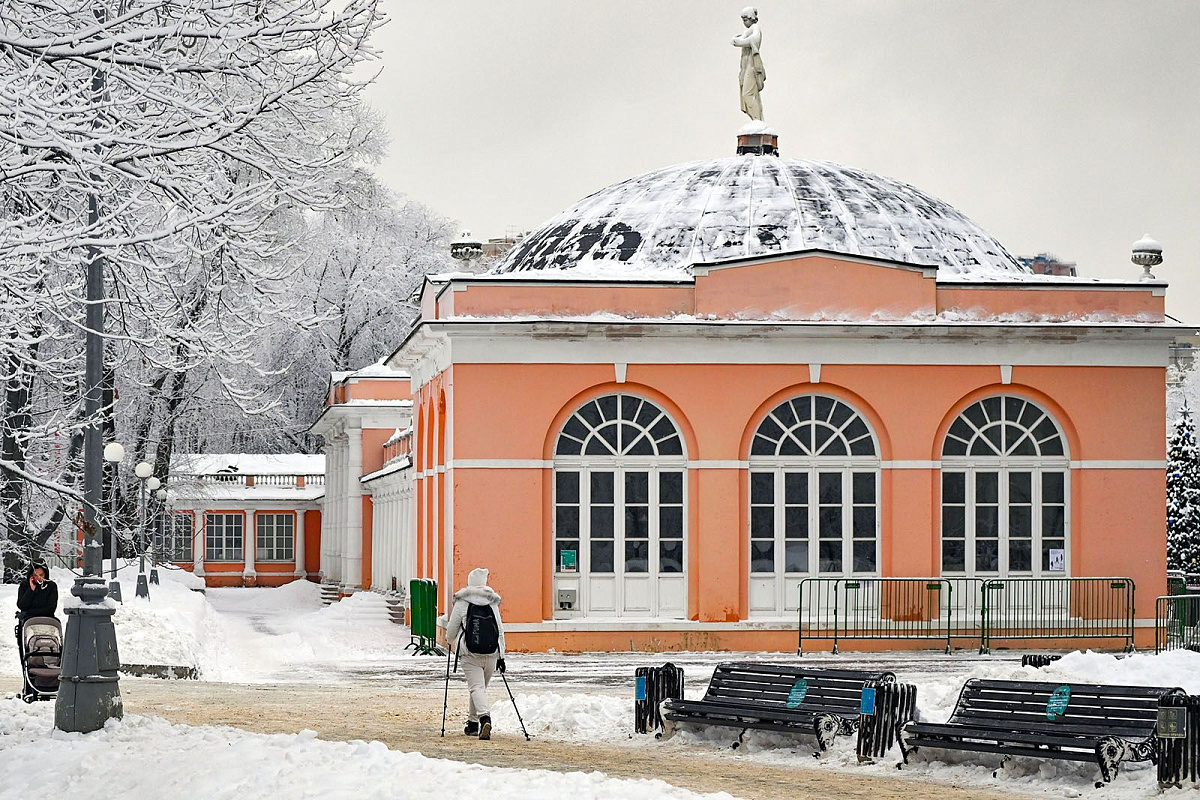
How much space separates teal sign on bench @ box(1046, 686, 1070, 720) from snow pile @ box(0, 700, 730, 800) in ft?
13.3

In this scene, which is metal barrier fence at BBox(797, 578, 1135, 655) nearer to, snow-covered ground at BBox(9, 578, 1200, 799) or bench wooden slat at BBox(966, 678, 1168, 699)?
snow-covered ground at BBox(9, 578, 1200, 799)

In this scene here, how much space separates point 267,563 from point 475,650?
49216 millimetres

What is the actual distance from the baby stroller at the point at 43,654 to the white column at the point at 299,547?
45.8 metres

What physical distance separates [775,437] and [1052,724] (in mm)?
13871

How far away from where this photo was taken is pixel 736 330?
2700 centimetres

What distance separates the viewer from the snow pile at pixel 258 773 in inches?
430

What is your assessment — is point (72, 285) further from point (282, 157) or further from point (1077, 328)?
point (1077, 328)

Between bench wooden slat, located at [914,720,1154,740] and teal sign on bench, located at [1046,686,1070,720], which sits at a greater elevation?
teal sign on bench, located at [1046,686,1070,720]

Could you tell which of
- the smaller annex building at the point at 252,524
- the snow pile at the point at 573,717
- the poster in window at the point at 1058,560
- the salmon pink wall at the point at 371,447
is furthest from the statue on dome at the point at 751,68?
the smaller annex building at the point at 252,524

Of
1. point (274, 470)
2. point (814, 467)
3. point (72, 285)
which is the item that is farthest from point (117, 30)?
point (274, 470)

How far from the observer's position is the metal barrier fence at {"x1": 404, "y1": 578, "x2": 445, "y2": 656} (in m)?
27.9

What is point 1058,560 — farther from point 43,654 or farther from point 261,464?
point 261,464

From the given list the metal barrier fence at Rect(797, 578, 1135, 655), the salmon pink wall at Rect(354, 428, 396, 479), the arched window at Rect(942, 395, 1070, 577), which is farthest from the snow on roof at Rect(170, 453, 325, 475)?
the arched window at Rect(942, 395, 1070, 577)

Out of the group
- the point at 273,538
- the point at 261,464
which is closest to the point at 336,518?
the point at 273,538
